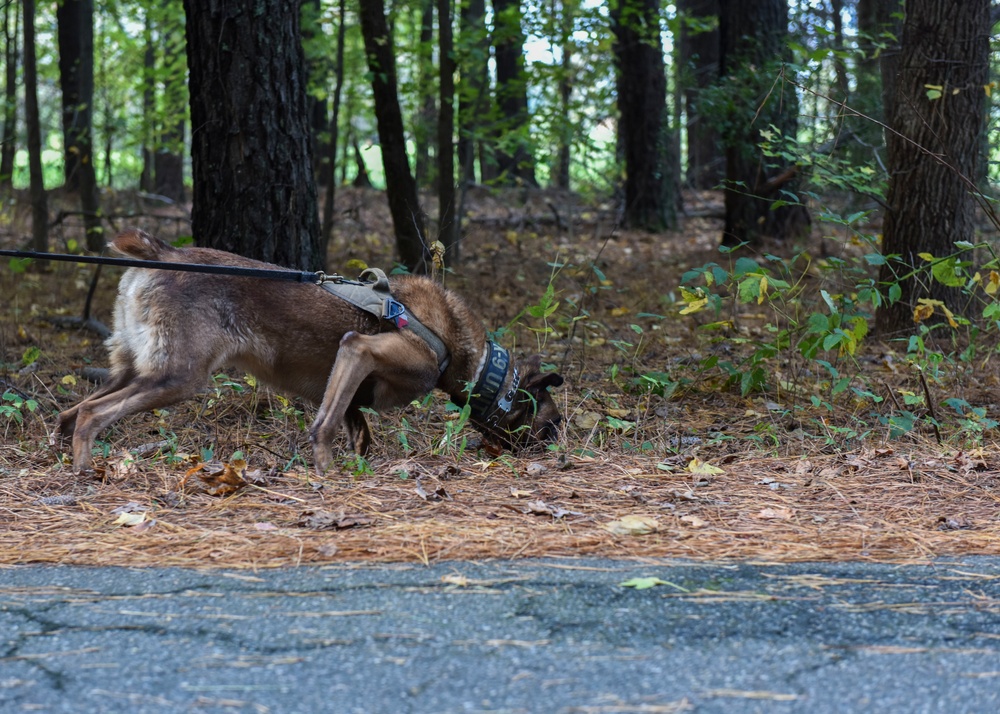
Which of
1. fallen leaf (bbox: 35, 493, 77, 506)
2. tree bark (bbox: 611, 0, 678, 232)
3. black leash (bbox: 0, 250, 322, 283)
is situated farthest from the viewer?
tree bark (bbox: 611, 0, 678, 232)

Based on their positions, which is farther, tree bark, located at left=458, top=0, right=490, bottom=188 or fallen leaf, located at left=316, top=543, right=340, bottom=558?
tree bark, located at left=458, top=0, right=490, bottom=188

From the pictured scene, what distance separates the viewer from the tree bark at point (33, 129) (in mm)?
10062

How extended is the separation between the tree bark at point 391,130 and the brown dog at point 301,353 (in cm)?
480

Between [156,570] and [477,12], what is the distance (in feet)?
53.1

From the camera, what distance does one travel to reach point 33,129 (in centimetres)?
1032

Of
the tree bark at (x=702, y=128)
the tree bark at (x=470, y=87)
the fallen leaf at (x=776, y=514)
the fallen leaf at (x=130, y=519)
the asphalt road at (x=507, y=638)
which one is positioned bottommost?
the asphalt road at (x=507, y=638)

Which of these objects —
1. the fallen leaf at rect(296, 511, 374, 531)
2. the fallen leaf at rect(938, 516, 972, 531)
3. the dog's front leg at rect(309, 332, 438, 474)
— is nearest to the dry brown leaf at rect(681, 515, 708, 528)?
the fallen leaf at rect(938, 516, 972, 531)

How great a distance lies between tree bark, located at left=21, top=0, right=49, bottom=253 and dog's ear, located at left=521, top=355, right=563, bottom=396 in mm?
6407

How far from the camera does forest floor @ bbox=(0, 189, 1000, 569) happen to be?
12.2ft

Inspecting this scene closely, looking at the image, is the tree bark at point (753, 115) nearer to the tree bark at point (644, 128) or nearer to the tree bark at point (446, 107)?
the tree bark at point (644, 128)

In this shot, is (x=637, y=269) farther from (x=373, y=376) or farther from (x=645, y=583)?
(x=645, y=583)

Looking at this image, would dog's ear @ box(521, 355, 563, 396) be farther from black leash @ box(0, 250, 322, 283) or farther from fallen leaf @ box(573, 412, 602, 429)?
black leash @ box(0, 250, 322, 283)

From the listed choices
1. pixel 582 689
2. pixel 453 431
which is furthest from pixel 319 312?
pixel 582 689

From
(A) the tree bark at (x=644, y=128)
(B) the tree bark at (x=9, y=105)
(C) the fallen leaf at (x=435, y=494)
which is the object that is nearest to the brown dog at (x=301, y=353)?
(C) the fallen leaf at (x=435, y=494)
